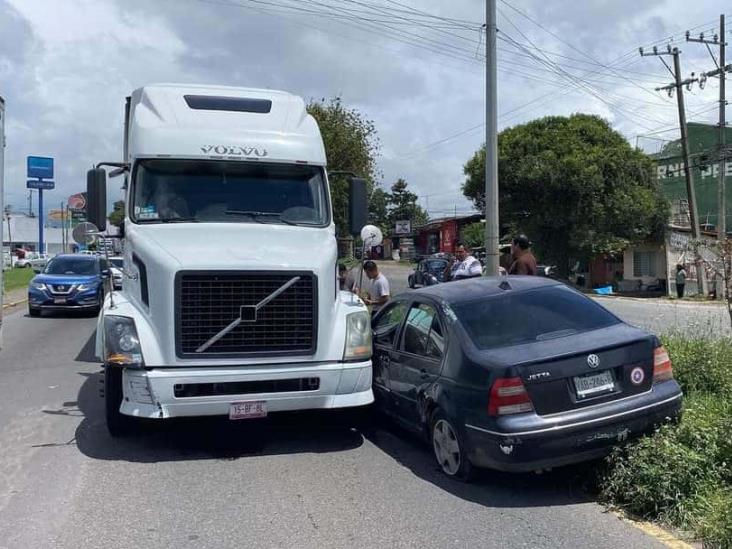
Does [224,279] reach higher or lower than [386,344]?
higher

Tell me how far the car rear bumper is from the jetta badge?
214cm

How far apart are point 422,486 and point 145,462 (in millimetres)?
2469

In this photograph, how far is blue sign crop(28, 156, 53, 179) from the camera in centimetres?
6489

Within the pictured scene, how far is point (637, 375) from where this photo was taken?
545cm

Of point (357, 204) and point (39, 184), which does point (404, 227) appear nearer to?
point (39, 184)

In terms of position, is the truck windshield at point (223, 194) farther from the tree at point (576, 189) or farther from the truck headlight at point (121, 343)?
the tree at point (576, 189)

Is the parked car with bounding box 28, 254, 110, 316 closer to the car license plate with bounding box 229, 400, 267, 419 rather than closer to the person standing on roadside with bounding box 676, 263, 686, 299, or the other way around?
the car license plate with bounding box 229, 400, 267, 419

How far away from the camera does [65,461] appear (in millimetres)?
6359

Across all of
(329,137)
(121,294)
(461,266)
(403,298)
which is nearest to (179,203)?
(121,294)

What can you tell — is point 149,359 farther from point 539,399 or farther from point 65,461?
point 539,399

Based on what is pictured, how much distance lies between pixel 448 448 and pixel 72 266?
666 inches

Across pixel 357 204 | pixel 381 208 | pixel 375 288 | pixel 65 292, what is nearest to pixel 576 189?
pixel 65 292

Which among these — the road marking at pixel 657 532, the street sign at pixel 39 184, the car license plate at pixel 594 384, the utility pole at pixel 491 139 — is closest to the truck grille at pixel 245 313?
the car license plate at pixel 594 384

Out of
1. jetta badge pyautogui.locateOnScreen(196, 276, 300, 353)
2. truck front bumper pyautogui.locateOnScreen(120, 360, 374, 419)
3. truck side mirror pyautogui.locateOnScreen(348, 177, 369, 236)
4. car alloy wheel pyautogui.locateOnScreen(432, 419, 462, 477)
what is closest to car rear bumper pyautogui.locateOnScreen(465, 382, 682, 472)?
car alloy wheel pyautogui.locateOnScreen(432, 419, 462, 477)
